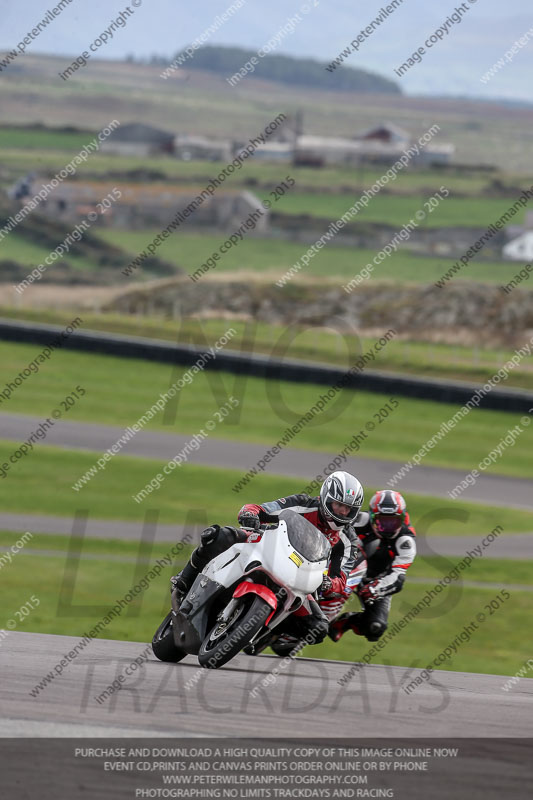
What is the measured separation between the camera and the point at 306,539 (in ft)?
25.7

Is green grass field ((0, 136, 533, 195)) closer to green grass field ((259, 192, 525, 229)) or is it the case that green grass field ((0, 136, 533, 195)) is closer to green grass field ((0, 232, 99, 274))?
green grass field ((259, 192, 525, 229))

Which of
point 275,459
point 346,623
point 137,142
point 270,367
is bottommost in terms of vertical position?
point 137,142

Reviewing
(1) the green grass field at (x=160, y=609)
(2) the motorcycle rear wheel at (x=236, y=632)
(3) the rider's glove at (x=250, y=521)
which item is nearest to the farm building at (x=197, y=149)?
(1) the green grass field at (x=160, y=609)

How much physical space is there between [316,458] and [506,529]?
19.0 ft

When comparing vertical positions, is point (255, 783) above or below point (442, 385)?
above

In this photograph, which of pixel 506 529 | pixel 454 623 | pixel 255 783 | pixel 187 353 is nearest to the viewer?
pixel 255 783

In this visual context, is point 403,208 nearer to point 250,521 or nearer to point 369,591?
point 369,591

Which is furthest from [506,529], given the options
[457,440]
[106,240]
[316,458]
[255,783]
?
[106,240]

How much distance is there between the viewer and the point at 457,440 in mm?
28531

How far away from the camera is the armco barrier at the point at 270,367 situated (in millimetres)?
30969

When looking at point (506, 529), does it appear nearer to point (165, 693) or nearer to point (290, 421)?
point (290, 421)

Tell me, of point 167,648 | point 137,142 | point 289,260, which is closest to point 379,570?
point 167,648

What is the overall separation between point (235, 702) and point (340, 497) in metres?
1.92

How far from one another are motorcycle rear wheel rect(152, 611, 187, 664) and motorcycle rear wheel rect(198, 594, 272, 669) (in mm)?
701
